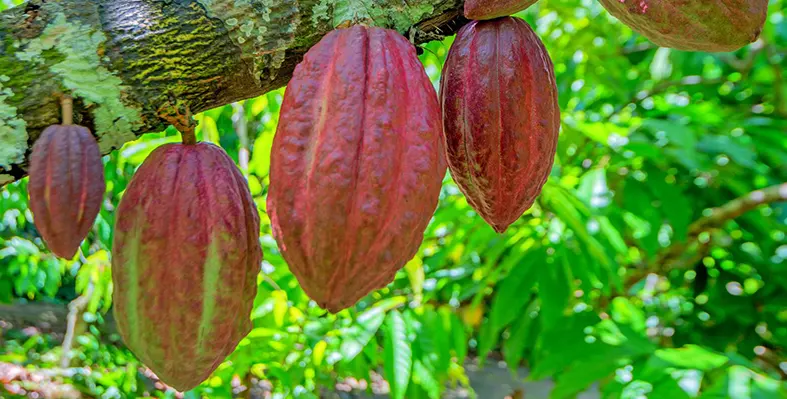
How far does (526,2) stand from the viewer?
0.63 meters

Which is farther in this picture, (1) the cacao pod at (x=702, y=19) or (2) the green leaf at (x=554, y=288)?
(2) the green leaf at (x=554, y=288)

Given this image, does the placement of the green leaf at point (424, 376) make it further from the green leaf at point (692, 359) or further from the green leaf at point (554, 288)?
the green leaf at point (692, 359)

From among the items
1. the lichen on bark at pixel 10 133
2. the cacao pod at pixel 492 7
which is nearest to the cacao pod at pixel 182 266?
the lichen on bark at pixel 10 133

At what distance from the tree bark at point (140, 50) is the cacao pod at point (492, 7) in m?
0.10

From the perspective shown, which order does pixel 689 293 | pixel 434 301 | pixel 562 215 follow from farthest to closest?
pixel 689 293
pixel 434 301
pixel 562 215

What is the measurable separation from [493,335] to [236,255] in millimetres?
1311

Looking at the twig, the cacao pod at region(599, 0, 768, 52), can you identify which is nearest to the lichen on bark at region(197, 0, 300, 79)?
the cacao pod at region(599, 0, 768, 52)

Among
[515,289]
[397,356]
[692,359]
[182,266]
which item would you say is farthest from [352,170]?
[515,289]

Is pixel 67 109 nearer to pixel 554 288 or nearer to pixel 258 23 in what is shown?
pixel 258 23

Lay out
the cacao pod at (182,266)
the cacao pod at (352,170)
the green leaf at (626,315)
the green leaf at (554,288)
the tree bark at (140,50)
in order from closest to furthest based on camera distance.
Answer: the cacao pod at (352,170) → the cacao pod at (182,266) → the tree bark at (140,50) → the green leaf at (554,288) → the green leaf at (626,315)

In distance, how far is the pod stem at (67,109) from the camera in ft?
2.34

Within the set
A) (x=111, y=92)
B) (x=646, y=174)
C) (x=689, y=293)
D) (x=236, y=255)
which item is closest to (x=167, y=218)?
(x=236, y=255)

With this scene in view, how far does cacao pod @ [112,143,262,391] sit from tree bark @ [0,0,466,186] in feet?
0.39

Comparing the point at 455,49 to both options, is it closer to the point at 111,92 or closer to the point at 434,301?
the point at 111,92
